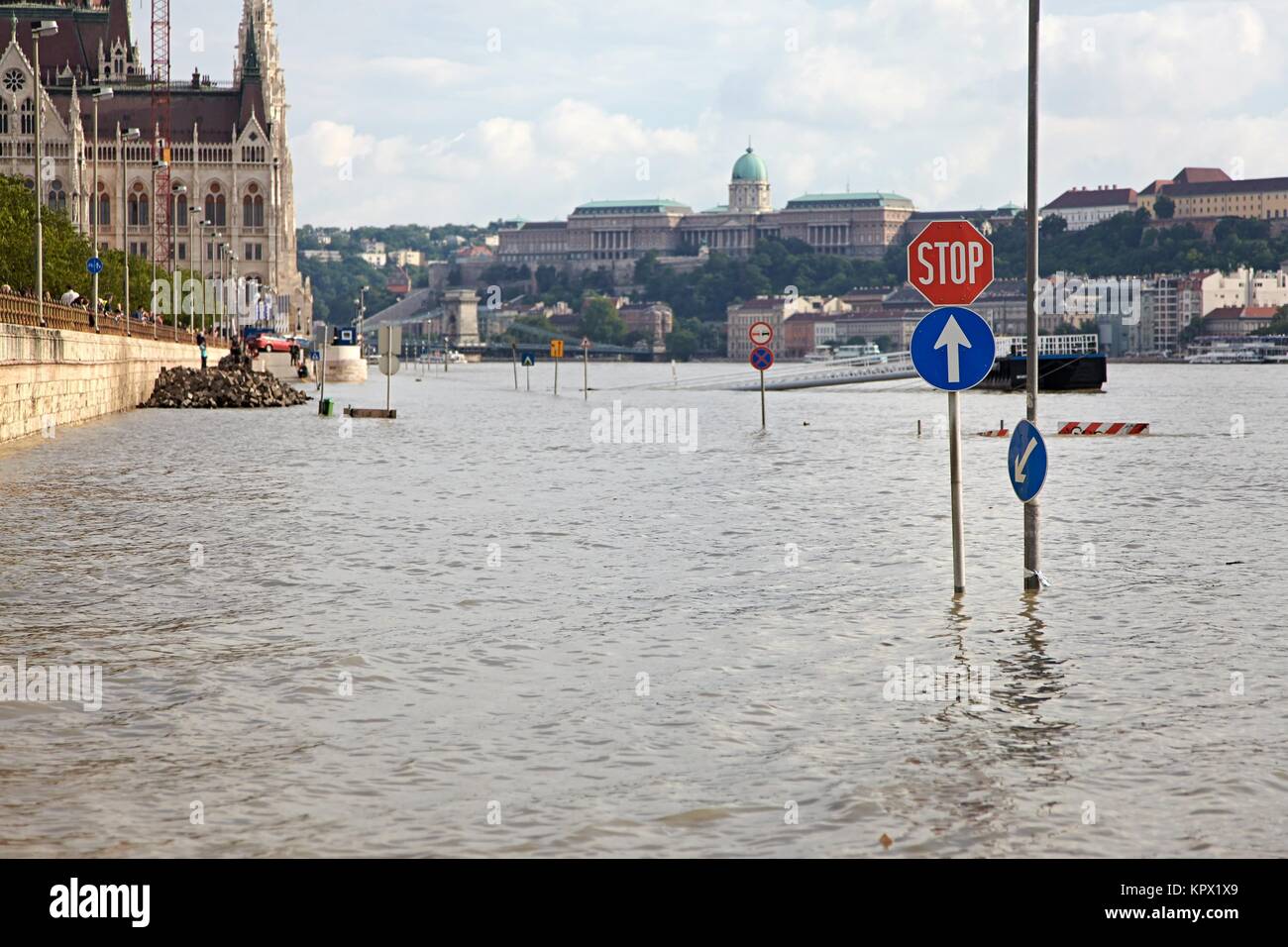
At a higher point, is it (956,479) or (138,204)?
(138,204)

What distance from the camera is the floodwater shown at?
905 centimetres

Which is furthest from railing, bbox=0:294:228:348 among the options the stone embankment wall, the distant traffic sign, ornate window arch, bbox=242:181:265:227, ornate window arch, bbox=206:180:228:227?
ornate window arch, bbox=206:180:228:227

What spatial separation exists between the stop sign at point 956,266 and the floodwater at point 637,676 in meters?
2.75

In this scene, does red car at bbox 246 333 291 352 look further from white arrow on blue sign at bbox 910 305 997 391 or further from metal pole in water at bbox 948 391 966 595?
white arrow on blue sign at bbox 910 305 997 391

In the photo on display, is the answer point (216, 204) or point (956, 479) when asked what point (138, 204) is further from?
point (956, 479)

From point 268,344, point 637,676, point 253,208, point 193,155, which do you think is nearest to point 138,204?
point 193,155

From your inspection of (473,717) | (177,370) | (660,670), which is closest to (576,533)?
(660,670)

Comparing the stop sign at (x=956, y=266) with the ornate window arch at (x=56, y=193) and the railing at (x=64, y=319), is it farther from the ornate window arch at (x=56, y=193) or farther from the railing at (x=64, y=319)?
the ornate window arch at (x=56, y=193)

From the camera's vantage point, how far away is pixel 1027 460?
53.9ft

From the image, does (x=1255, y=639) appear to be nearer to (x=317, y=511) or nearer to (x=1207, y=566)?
(x=1207, y=566)

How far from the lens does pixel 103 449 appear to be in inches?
1702

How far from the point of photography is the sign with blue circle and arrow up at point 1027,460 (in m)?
16.3

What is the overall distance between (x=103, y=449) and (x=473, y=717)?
3366 cm

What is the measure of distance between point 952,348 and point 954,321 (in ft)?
0.73
